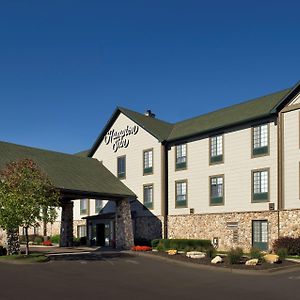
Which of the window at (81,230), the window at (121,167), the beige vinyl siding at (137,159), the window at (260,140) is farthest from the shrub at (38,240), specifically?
the window at (260,140)

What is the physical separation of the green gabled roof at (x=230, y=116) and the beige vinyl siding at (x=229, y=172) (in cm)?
84

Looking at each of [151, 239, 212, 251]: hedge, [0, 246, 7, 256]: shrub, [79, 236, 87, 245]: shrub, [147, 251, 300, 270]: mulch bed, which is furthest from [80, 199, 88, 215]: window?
[147, 251, 300, 270]: mulch bed

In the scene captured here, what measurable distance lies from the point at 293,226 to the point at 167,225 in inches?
484

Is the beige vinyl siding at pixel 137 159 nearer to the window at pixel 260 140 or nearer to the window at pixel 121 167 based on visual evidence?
the window at pixel 121 167

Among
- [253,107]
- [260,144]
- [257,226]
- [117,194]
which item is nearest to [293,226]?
[257,226]

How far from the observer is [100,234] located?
4516 centimetres

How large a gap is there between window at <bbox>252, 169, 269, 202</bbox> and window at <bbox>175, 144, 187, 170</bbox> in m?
7.27

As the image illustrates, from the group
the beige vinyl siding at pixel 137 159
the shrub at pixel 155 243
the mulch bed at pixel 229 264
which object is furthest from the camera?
the beige vinyl siding at pixel 137 159

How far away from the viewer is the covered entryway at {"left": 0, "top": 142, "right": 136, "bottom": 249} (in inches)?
1395

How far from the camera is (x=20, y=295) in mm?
15766

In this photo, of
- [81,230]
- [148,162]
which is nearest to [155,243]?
[148,162]

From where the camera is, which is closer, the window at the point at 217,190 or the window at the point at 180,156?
the window at the point at 217,190

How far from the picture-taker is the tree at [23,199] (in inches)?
1085

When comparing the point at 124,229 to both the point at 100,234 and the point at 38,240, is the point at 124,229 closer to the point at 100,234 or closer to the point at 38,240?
the point at 100,234
